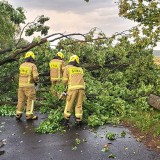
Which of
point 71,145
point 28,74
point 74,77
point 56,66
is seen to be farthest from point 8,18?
point 71,145

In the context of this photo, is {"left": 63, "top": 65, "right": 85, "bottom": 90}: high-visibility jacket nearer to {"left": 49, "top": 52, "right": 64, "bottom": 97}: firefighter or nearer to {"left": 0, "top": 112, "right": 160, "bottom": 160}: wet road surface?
{"left": 0, "top": 112, "right": 160, "bottom": 160}: wet road surface

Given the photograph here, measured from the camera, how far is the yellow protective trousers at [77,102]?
10938 mm

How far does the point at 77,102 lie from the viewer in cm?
1102

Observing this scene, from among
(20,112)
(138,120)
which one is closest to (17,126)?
(20,112)

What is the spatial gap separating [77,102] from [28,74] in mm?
1981

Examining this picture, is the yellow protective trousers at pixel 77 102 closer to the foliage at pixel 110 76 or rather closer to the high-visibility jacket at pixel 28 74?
the foliage at pixel 110 76

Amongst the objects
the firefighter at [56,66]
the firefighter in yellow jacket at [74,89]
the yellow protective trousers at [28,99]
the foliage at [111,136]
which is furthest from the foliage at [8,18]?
the foliage at [111,136]

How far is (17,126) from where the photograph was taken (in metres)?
11.3

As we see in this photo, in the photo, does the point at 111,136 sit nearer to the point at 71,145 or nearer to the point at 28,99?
the point at 71,145

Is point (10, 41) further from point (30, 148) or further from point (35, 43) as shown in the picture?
point (30, 148)

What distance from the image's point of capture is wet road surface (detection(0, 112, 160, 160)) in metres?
8.17

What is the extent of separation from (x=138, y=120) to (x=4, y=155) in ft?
14.4

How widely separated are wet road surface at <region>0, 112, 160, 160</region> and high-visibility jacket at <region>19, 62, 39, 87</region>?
155cm

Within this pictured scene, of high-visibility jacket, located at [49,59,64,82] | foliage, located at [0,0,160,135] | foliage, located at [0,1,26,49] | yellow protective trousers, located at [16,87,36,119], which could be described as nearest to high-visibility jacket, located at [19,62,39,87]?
yellow protective trousers, located at [16,87,36,119]
